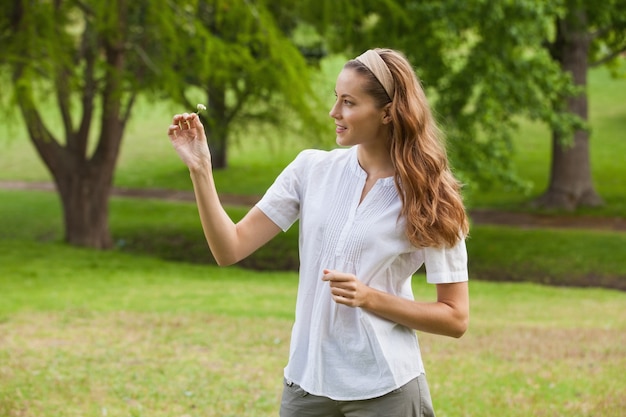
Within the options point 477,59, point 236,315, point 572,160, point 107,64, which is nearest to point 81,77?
point 107,64

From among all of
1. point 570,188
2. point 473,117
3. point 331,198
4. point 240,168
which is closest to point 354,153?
point 331,198

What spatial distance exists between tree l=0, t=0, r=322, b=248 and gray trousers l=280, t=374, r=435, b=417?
10.5m

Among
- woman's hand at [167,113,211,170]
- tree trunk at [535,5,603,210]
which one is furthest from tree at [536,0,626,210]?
woman's hand at [167,113,211,170]

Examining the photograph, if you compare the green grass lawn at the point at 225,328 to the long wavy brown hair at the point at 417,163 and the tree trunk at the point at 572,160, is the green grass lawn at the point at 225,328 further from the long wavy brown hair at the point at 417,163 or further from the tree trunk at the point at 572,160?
the long wavy brown hair at the point at 417,163

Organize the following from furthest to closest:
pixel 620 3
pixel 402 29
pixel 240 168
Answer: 1. pixel 240 168
2. pixel 620 3
3. pixel 402 29

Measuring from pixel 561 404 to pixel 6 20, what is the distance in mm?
12453

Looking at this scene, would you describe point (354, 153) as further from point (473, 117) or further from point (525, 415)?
point (473, 117)

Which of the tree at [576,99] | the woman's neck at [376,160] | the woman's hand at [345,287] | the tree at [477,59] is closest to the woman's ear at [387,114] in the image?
the woman's neck at [376,160]

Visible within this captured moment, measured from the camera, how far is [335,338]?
2.49 m

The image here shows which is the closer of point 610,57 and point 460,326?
point 460,326

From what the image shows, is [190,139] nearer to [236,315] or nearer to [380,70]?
[380,70]

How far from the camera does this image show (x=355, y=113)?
8.14 ft

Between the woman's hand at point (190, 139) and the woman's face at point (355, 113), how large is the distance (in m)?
0.37

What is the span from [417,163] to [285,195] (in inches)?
16.1
